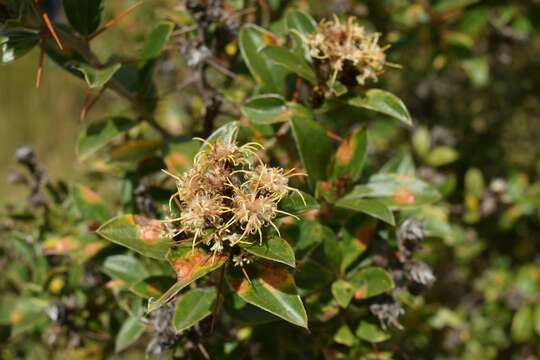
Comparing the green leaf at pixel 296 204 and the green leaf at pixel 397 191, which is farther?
the green leaf at pixel 397 191

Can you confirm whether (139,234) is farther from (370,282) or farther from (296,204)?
(370,282)

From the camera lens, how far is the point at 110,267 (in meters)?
1.35

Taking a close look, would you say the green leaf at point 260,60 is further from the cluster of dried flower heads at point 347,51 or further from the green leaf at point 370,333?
the green leaf at point 370,333

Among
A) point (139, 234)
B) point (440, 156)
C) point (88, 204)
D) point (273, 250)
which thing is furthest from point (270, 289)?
point (440, 156)

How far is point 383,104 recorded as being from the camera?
118 centimetres

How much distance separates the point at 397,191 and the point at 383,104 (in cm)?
24

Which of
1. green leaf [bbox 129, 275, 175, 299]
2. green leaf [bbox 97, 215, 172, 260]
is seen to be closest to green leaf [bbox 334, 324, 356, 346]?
green leaf [bbox 129, 275, 175, 299]

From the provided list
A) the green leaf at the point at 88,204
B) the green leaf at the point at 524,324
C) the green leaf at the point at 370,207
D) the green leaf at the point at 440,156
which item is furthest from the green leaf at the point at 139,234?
the green leaf at the point at 524,324

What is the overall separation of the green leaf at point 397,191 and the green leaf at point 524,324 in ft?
3.26

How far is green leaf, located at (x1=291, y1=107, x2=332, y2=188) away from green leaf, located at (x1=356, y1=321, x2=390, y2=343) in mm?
354

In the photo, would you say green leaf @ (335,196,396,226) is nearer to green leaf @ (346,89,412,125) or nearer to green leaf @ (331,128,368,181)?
green leaf @ (331,128,368,181)

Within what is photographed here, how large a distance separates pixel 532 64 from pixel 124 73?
79.4 inches

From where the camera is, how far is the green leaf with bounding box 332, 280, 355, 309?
119cm

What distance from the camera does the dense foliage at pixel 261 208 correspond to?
0.98 meters
